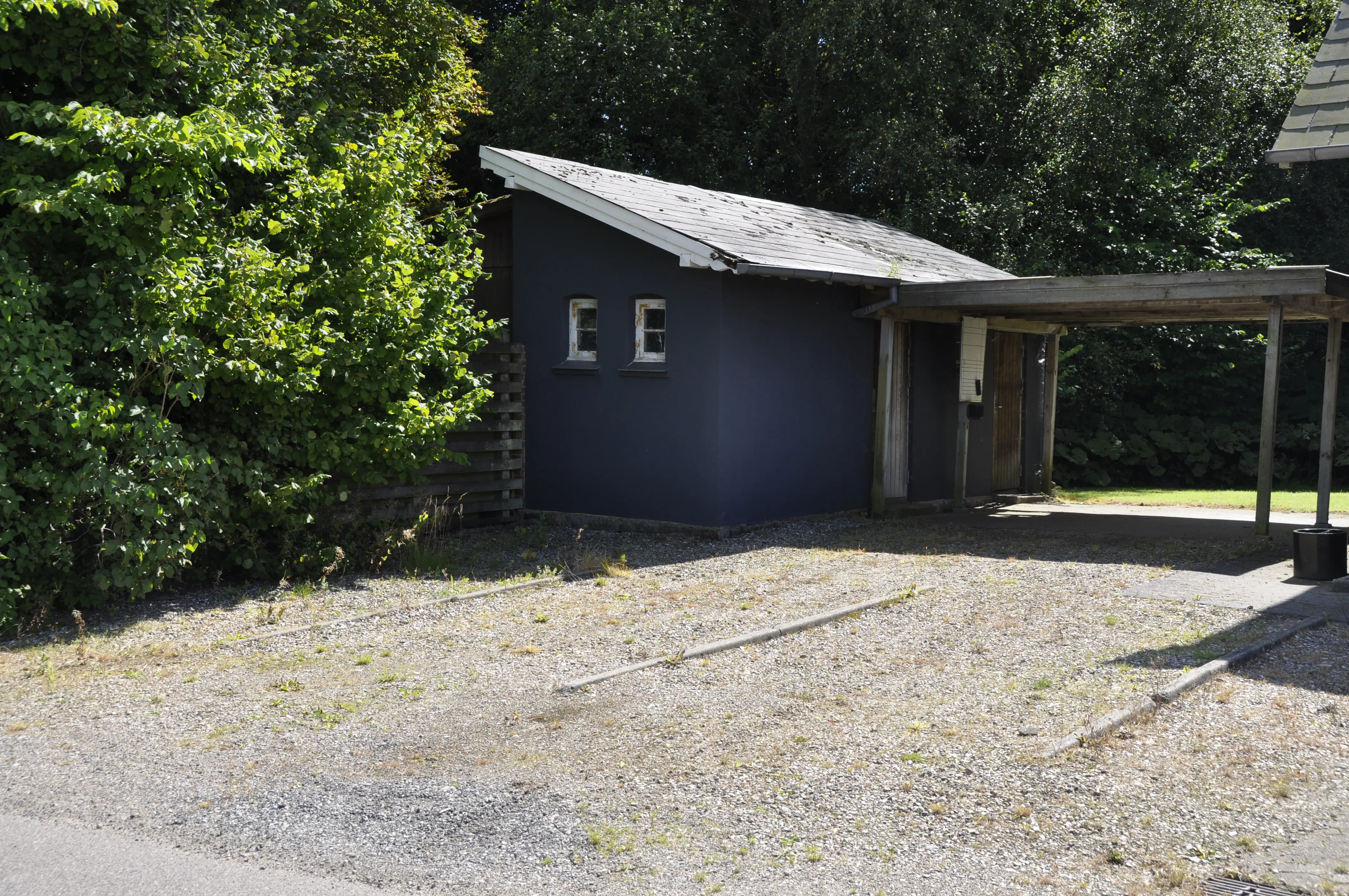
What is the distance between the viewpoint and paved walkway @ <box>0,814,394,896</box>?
3.90m

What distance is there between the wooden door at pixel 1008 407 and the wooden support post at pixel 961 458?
1.75m

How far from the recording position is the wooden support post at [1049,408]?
17622 mm

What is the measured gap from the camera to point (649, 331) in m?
13.0

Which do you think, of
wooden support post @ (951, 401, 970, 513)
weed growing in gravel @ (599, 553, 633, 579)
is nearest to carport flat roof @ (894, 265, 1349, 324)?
wooden support post @ (951, 401, 970, 513)

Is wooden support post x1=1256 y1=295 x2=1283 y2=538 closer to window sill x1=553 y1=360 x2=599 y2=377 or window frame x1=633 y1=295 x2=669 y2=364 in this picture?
window frame x1=633 y1=295 x2=669 y2=364

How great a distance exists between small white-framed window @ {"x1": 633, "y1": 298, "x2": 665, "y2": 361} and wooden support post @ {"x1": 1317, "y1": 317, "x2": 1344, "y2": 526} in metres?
6.62

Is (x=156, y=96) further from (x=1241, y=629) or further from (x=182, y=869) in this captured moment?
(x=1241, y=629)

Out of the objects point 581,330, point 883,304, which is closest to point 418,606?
point 581,330

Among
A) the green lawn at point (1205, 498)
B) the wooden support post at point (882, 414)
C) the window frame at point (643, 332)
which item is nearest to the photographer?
the window frame at point (643, 332)

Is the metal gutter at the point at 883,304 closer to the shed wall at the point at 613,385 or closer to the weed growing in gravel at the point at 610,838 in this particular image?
the shed wall at the point at 613,385

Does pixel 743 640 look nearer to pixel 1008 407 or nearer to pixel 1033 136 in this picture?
pixel 1008 407

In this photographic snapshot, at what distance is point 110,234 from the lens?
776cm

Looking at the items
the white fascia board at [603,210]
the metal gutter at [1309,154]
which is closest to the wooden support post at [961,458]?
the white fascia board at [603,210]

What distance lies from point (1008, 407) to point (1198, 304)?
5008 mm
